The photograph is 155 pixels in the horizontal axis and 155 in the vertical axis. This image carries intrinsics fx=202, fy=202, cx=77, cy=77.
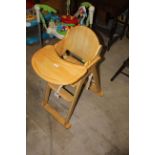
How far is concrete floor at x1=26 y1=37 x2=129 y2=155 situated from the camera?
1457mm

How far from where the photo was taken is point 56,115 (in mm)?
1602

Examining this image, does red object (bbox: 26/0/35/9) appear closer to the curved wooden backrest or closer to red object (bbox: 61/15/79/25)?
red object (bbox: 61/15/79/25)

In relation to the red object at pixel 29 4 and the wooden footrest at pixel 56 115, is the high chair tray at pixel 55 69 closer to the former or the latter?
the wooden footrest at pixel 56 115

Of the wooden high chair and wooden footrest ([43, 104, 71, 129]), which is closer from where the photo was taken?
the wooden high chair

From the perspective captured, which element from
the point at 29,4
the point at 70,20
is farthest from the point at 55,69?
the point at 29,4

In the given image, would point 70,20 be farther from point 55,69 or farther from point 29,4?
point 55,69

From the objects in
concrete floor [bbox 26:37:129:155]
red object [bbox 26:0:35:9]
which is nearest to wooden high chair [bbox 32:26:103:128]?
concrete floor [bbox 26:37:129:155]

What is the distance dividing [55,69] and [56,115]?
1.60ft

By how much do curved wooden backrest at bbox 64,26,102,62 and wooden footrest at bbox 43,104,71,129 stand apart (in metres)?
0.51

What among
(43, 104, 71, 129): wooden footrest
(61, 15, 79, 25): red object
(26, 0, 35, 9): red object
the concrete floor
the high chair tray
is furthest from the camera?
(26, 0, 35, 9): red object

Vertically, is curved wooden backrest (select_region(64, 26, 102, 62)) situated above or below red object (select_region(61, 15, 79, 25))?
above
